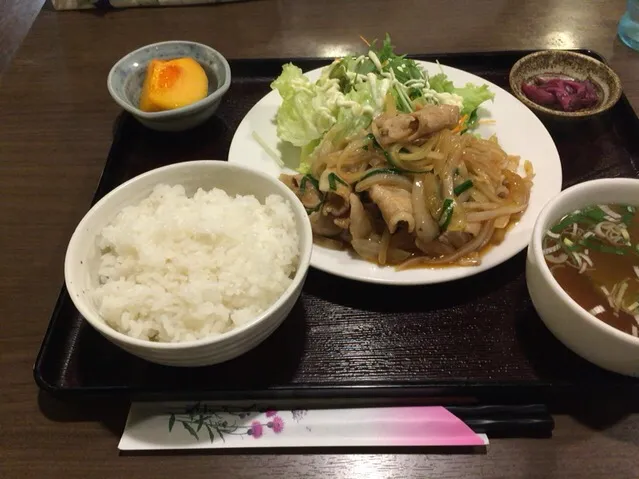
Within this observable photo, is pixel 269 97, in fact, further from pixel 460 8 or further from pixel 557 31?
pixel 557 31

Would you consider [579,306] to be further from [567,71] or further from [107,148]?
[107,148]

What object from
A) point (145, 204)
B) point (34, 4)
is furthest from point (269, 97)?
point (34, 4)

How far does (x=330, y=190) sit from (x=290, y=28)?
1711mm

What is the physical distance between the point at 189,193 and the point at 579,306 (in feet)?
4.16

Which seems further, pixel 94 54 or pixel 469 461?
pixel 94 54

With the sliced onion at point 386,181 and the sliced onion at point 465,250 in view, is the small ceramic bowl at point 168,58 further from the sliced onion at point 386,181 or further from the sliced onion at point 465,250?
the sliced onion at point 465,250

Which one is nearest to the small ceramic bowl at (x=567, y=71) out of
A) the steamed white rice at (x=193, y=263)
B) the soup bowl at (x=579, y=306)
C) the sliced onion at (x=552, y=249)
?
the soup bowl at (x=579, y=306)

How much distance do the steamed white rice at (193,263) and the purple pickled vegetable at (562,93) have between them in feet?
4.77

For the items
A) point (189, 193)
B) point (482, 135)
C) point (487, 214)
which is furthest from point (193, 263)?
point (482, 135)

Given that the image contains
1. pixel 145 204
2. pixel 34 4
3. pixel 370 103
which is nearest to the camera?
pixel 145 204

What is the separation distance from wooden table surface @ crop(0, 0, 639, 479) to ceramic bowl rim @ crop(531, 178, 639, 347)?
355 millimetres

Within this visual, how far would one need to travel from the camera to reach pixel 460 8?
3.33 m

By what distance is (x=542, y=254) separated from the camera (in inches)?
60.2

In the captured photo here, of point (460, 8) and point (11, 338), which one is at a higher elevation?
point (460, 8)
